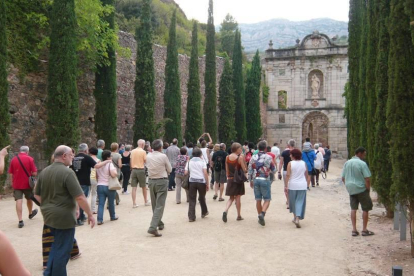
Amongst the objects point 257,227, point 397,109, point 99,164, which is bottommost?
point 257,227

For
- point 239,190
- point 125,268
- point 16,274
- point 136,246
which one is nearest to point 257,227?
point 239,190

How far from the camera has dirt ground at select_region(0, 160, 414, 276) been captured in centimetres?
592

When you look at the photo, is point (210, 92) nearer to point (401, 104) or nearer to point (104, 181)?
point (104, 181)

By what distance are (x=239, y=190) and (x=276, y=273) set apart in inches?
138

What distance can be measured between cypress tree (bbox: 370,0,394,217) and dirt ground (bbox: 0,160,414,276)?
1057 mm

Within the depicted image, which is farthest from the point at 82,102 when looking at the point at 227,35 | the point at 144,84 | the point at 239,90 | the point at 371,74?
the point at 227,35

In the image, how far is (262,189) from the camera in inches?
348

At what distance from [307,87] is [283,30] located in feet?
288

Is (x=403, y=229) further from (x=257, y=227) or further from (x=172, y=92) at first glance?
(x=172, y=92)

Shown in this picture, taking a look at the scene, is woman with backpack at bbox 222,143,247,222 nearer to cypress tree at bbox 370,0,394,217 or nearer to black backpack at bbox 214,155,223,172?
cypress tree at bbox 370,0,394,217

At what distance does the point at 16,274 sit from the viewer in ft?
6.31

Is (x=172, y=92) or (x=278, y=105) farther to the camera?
Answer: (x=278, y=105)

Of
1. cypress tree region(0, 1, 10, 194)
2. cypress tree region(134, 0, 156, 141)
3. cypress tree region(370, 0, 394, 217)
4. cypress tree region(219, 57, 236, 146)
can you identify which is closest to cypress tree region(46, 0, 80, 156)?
cypress tree region(0, 1, 10, 194)

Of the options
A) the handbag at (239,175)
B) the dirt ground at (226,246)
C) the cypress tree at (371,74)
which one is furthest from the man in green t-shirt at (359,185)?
the handbag at (239,175)
